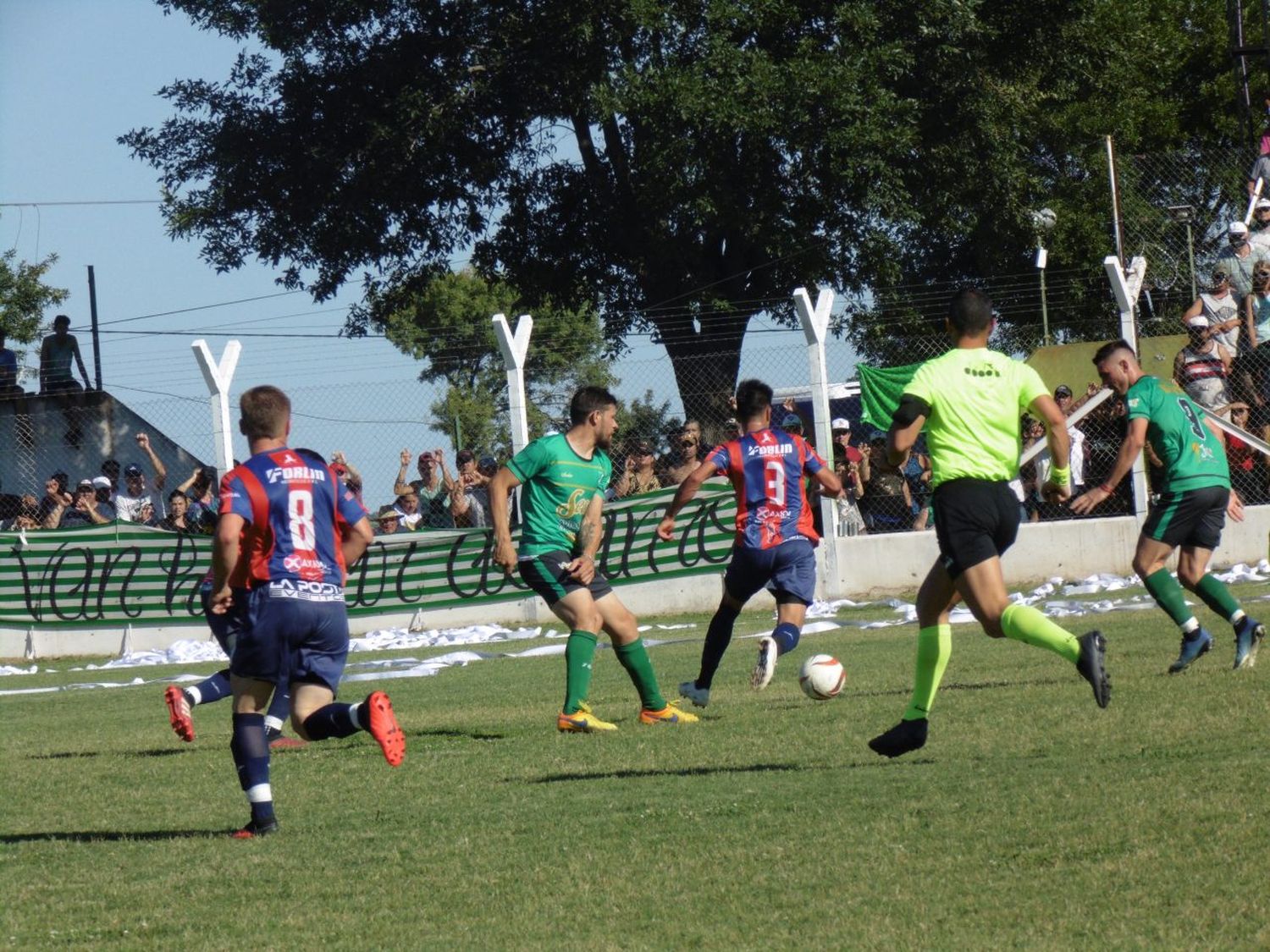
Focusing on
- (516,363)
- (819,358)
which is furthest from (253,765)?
(819,358)

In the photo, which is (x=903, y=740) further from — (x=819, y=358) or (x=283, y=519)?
(x=819, y=358)

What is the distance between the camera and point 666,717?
30.7ft

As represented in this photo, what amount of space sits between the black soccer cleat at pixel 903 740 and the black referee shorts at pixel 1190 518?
3901 mm

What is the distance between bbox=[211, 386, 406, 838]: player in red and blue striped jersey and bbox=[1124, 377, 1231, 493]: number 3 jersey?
545 cm

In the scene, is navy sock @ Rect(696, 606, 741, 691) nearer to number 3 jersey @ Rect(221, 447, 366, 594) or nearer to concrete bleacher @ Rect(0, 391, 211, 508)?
number 3 jersey @ Rect(221, 447, 366, 594)

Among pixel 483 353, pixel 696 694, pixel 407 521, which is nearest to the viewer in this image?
pixel 696 694

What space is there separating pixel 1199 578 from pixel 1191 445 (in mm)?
798

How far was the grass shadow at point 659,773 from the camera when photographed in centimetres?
721

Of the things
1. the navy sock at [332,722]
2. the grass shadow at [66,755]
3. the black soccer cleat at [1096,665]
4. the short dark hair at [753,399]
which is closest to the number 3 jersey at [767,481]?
the short dark hair at [753,399]

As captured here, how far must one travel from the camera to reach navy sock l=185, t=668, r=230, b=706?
970cm

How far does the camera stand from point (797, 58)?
2622cm

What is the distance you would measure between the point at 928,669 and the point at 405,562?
484 inches

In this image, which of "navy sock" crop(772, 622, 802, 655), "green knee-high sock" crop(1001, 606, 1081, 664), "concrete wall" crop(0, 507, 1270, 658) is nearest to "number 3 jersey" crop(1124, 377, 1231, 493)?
"navy sock" crop(772, 622, 802, 655)

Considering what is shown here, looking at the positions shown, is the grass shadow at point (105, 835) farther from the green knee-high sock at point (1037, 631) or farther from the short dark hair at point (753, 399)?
the short dark hair at point (753, 399)
